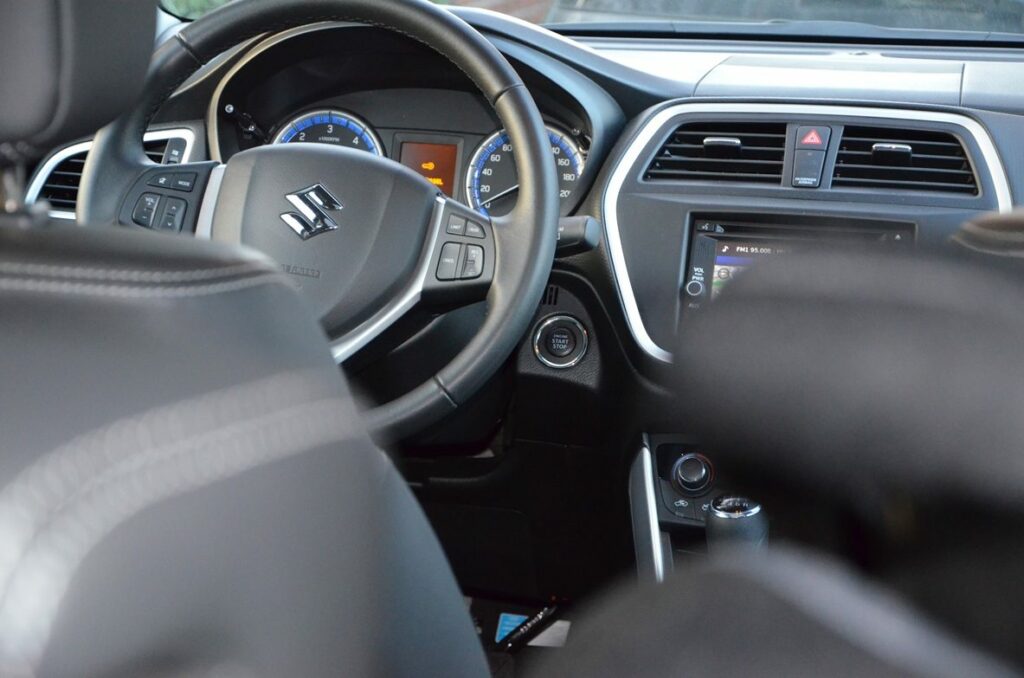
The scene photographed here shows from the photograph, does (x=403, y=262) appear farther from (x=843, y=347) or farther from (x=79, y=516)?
(x=79, y=516)

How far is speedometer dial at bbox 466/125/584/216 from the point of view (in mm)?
2209

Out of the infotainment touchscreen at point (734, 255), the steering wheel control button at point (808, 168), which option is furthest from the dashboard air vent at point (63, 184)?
the steering wheel control button at point (808, 168)

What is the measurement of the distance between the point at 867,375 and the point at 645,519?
1384 mm

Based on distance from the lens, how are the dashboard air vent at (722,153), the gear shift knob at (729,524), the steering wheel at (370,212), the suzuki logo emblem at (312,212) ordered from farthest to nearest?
1. the dashboard air vent at (722,153)
2. the suzuki logo emblem at (312,212)
3. the steering wheel at (370,212)
4. the gear shift knob at (729,524)

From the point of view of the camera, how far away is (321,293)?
176cm

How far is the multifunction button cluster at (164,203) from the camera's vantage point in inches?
72.1

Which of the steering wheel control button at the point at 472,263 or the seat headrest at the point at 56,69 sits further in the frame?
the steering wheel control button at the point at 472,263

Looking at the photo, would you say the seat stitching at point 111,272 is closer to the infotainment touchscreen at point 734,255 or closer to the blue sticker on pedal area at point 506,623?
the infotainment touchscreen at point 734,255

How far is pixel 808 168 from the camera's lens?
2.10 metres

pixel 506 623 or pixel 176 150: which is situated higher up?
pixel 176 150

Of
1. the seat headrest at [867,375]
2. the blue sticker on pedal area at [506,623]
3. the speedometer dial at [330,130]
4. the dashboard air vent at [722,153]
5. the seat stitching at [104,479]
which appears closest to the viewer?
the seat stitching at [104,479]

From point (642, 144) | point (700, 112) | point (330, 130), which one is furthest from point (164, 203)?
point (700, 112)

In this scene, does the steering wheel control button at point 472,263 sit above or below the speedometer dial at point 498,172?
below

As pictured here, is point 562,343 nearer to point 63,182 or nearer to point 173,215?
point 173,215
